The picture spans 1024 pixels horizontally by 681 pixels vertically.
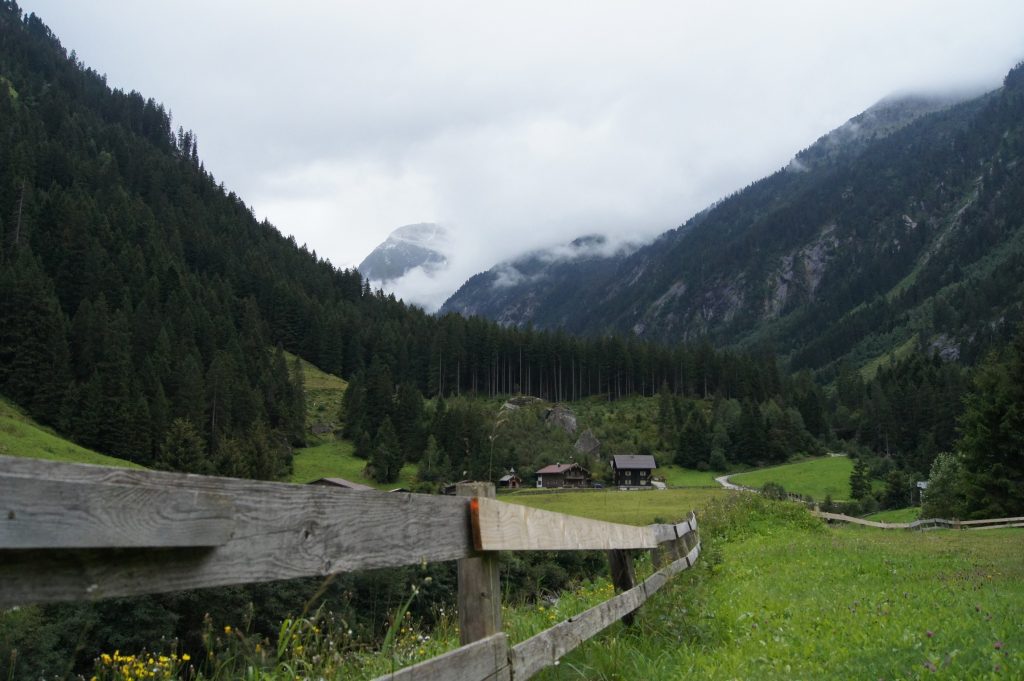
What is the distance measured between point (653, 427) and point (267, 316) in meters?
89.2

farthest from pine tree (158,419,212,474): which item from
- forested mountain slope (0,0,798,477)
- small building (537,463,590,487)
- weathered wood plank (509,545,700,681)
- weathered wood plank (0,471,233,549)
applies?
weathered wood plank (0,471,233,549)

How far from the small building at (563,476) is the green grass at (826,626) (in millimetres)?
85123

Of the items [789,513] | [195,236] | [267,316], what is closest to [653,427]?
[267,316]

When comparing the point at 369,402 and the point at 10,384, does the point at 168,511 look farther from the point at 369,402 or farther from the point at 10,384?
the point at 369,402

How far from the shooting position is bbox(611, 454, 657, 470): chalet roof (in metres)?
105

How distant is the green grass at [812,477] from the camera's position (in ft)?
291

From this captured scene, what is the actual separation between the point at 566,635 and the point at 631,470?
103m

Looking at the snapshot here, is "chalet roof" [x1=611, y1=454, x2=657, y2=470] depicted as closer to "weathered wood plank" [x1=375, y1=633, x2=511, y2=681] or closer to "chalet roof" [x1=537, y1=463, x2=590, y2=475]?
"chalet roof" [x1=537, y1=463, x2=590, y2=475]

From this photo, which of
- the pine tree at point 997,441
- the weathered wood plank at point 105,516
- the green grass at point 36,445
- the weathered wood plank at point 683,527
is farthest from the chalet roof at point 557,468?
the weathered wood plank at point 105,516

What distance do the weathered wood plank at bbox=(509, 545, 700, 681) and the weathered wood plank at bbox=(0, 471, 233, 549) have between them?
2671mm

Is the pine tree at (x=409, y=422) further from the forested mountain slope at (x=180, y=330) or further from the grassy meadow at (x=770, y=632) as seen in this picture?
the grassy meadow at (x=770, y=632)

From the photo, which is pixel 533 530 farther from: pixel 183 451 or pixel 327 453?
pixel 327 453

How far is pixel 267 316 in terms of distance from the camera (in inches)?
6324

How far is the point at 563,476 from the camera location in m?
102
